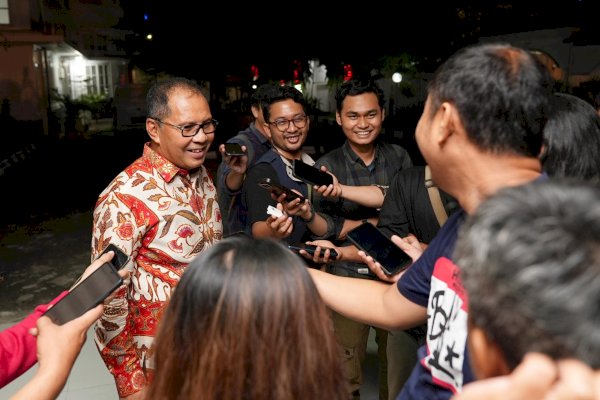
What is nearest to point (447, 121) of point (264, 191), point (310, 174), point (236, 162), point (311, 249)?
point (311, 249)

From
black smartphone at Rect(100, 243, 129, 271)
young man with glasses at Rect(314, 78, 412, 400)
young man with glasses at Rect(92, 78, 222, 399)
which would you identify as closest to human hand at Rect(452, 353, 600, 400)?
black smartphone at Rect(100, 243, 129, 271)

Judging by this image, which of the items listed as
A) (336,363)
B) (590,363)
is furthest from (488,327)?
(336,363)

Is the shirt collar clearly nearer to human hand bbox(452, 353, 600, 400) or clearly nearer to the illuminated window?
human hand bbox(452, 353, 600, 400)

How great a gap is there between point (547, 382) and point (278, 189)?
2.00 metres

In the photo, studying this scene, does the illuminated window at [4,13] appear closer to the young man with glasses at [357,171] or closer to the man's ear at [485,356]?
the young man with glasses at [357,171]

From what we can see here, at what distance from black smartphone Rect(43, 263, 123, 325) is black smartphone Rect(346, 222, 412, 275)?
3.09 ft

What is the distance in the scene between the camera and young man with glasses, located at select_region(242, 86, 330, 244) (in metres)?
2.72

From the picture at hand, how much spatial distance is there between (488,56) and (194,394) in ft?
3.39

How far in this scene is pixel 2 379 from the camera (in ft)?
5.24

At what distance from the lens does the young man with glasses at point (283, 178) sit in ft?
8.91

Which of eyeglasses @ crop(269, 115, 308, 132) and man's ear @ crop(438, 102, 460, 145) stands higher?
man's ear @ crop(438, 102, 460, 145)

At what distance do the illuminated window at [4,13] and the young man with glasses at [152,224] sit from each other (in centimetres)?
1795

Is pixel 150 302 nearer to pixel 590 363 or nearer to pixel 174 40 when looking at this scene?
pixel 590 363

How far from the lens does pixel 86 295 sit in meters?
1.52
